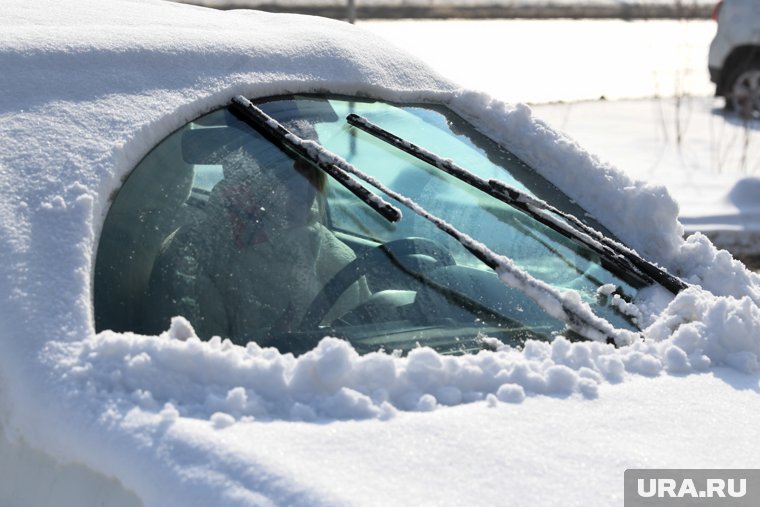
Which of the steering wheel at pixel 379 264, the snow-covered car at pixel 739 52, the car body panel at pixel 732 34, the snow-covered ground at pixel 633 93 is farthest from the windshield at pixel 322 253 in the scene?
the car body panel at pixel 732 34

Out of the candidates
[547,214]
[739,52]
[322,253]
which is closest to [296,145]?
[322,253]

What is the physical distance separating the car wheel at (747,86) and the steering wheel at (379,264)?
30.3ft

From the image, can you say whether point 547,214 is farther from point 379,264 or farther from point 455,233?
point 379,264

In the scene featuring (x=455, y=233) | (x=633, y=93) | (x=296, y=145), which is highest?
(x=633, y=93)

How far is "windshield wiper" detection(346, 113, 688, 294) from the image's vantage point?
2.42 meters

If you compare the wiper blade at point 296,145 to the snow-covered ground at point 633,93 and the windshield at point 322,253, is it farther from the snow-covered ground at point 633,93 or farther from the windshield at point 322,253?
the snow-covered ground at point 633,93

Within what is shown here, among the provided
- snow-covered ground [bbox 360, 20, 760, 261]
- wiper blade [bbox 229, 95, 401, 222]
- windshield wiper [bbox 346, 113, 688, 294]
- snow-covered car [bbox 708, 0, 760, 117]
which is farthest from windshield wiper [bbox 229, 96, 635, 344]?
snow-covered car [bbox 708, 0, 760, 117]

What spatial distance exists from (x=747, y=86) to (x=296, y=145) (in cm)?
959

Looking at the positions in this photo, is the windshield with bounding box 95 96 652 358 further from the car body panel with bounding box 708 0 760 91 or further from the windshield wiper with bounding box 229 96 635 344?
the car body panel with bounding box 708 0 760 91

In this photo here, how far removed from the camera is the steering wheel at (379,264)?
205cm

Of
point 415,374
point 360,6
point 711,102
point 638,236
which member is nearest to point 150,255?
point 415,374

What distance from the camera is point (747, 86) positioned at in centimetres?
1109

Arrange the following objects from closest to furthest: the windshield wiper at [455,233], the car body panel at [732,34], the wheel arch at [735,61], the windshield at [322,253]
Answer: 1. the windshield at [322,253]
2. the windshield wiper at [455,233]
3. the car body panel at [732,34]
4. the wheel arch at [735,61]

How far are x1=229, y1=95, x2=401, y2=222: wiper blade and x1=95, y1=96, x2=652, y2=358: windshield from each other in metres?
0.01
